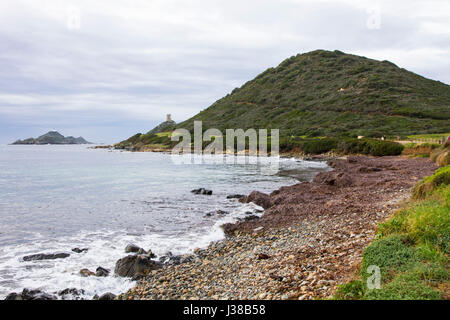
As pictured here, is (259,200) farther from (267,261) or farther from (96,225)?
(267,261)

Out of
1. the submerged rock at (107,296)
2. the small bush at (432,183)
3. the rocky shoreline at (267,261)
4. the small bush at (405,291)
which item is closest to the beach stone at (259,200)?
the rocky shoreline at (267,261)

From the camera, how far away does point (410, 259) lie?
683 centimetres

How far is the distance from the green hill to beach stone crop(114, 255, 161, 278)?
7527 centimetres

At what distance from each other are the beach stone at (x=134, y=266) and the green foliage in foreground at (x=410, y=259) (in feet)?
22.9

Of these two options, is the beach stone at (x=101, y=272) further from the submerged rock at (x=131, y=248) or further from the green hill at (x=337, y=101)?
the green hill at (x=337, y=101)

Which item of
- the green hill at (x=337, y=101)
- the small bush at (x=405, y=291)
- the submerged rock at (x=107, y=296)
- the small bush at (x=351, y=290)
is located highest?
the green hill at (x=337, y=101)

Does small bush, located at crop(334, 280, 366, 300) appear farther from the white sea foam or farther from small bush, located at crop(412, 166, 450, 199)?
small bush, located at crop(412, 166, 450, 199)

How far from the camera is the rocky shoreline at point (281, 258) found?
7.78 metres

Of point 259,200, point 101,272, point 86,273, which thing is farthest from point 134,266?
point 259,200

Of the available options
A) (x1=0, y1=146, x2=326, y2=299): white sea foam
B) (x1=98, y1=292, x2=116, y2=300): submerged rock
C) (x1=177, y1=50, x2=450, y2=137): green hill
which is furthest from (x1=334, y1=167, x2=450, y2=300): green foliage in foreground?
(x1=177, y1=50, x2=450, y2=137): green hill

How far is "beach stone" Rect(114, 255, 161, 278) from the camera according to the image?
11.0 m
